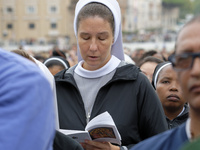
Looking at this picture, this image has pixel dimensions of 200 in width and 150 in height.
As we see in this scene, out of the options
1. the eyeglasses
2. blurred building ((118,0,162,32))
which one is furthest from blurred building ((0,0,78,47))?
the eyeglasses

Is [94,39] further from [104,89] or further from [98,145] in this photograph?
[98,145]

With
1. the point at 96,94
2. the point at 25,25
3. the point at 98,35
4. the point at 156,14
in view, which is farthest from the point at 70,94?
the point at 156,14

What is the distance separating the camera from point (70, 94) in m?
2.91

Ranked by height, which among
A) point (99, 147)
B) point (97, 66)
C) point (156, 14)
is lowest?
point (156, 14)

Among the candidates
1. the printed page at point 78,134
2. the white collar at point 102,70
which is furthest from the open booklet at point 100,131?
the white collar at point 102,70

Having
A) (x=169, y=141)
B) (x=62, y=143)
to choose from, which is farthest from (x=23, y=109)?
(x=62, y=143)

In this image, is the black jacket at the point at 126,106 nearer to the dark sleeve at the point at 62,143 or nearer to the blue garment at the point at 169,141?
the dark sleeve at the point at 62,143

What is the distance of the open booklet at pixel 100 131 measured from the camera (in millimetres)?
2429

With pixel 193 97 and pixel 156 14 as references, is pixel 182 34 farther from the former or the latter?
pixel 156 14

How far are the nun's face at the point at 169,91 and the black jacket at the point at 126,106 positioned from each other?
3.26 feet

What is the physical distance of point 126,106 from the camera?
107 inches

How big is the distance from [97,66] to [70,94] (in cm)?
27

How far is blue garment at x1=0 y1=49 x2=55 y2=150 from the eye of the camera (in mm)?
1482

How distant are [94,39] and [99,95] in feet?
1.26
